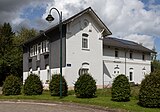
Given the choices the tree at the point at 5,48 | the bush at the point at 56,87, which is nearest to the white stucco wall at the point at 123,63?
the bush at the point at 56,87

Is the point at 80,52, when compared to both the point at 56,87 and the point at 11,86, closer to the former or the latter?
the point at 11,86

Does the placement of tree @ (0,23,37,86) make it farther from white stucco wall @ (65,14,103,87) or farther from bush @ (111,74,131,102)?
bush @ (111,74,131,102)

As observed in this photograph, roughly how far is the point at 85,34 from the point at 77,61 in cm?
354

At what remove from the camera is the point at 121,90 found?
18.5m

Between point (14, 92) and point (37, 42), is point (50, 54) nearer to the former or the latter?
point (37, 42)

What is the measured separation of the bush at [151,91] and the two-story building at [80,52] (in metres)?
16.0

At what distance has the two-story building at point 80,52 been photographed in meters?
32.2

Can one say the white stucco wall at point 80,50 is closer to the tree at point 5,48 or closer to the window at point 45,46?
the window at point 45,46

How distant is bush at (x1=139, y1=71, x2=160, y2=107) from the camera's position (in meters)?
15.7

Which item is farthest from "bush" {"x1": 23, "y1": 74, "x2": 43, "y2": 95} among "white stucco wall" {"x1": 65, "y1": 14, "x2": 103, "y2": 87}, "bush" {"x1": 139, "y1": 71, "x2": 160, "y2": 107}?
"bush" {"x1": 139, "y1": 71, "x2": 160, "y2": 107}

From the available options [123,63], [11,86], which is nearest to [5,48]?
[123,63]

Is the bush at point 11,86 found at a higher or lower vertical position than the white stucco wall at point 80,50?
lower

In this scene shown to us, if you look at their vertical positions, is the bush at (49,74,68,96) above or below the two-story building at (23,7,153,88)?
below

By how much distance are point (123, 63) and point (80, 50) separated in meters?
11.2
